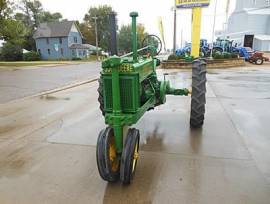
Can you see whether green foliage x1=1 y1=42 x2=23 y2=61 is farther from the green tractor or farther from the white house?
the green tractor

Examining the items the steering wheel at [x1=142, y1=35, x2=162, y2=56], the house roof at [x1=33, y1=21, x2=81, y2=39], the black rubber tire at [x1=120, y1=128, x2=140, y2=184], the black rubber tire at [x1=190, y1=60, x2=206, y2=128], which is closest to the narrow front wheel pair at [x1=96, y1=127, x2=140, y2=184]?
the black rubber tire at [x1=120, y1=128, x2=140, y2=184]

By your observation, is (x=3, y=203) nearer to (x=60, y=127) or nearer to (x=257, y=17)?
(x=60, y=127)

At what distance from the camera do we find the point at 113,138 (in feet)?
9.36

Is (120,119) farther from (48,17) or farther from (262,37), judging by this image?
(48,17)

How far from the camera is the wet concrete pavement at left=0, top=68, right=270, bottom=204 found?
263 centimetres

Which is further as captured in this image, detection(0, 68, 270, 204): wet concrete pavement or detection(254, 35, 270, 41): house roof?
detection(254, 35, 270, 41): house roof

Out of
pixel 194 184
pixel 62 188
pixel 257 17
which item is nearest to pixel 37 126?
pixel 62 188

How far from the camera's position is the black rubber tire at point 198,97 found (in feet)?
14.2

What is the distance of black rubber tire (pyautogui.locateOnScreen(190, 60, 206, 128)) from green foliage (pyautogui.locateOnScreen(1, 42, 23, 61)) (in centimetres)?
4135

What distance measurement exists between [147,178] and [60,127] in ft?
8.22

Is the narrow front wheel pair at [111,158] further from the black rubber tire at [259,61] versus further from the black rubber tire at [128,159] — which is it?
the black rubber tire at [259,61]

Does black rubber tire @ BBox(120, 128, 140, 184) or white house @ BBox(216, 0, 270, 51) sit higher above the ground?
white house @ BBox(216, 0, 270, 51)

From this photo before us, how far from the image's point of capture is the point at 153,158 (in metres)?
3.40

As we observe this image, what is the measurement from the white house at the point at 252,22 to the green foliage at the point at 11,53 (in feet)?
106
